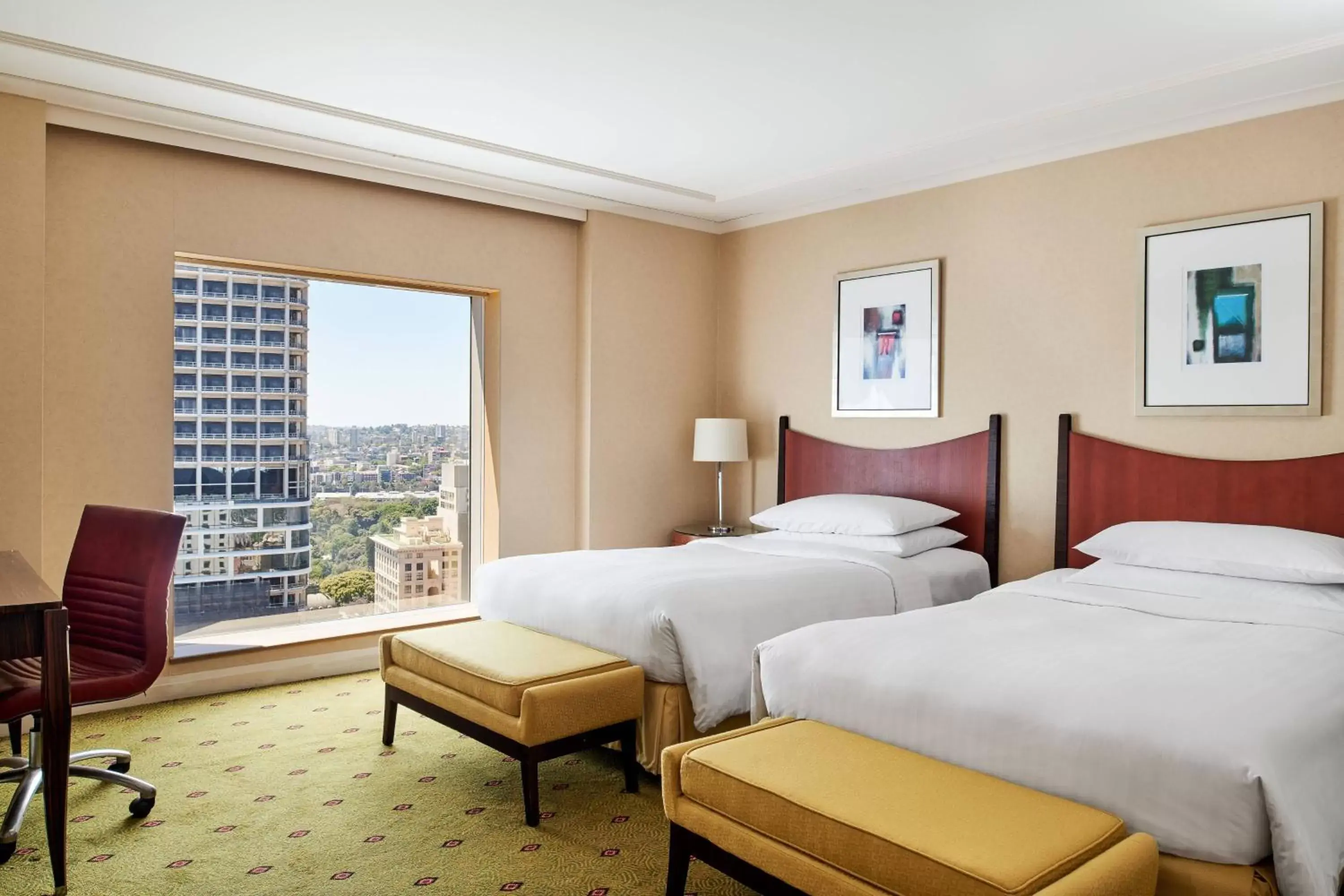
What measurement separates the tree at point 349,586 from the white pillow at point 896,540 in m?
2.03

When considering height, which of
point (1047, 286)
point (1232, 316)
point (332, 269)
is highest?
point (332, 269)

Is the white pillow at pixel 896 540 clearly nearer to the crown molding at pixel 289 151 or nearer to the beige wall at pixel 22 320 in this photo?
the crown molding at pixel 289 151

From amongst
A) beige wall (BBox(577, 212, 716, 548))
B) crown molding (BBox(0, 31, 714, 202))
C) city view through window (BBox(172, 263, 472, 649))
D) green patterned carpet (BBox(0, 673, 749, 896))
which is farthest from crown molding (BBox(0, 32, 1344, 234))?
green patterned carpet (BBox(0, 673, 749, 896))

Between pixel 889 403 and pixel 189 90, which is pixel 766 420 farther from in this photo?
pixel 189 90

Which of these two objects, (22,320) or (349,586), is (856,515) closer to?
(349,586)

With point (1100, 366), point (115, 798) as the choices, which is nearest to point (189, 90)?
point (115, 798)

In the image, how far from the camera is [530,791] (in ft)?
9.05

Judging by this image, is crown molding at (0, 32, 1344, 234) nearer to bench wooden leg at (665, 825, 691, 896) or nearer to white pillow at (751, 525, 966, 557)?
white pillow at (751, 525, 966, 557)

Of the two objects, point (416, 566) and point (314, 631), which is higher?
point (416, 566)

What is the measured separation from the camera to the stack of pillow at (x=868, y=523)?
4.09 m

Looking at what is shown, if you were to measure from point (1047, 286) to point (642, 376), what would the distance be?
2231 mm

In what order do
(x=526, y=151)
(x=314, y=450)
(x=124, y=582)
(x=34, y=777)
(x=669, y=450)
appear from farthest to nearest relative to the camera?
(x=669, y=450), (x=314, y=450), (x=526, y=151), (x=124, y=582), (x=34, y=777)

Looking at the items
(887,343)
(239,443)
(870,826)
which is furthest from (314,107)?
(870,826)

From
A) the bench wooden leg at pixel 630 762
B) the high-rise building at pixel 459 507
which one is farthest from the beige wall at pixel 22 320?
the bench wooden leg at pixel 630 762
